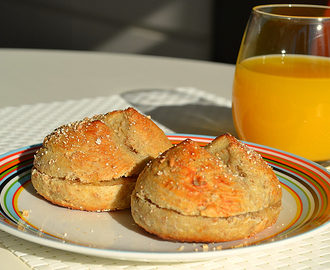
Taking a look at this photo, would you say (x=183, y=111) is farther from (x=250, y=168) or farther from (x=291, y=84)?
(x=250, y=168)

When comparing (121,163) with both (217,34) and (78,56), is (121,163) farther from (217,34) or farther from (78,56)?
(217,34)

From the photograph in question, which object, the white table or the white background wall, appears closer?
the white table

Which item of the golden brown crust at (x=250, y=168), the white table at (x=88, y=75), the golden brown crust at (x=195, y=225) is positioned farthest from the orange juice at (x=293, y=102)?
the white table at (x=88, y=75)

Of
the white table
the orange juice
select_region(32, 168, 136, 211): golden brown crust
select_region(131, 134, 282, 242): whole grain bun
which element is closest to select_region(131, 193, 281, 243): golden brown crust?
select_region(131, 134, 282, 242): whole grain bun

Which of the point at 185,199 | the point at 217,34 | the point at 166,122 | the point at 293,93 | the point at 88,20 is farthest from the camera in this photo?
the point at 217,34

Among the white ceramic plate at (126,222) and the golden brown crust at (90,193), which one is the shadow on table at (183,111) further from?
the golden brown crust at (90,193)

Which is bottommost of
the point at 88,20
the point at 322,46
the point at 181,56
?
the point at 181,56

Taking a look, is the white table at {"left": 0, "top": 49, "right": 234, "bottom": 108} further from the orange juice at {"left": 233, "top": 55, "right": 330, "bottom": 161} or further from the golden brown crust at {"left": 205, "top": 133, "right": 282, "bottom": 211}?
the golden brown crust at {"left": 205, "top": 133, "right": 282, "bottom": 211}

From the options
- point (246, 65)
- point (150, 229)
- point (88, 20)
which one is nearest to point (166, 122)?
point (246, 65)
